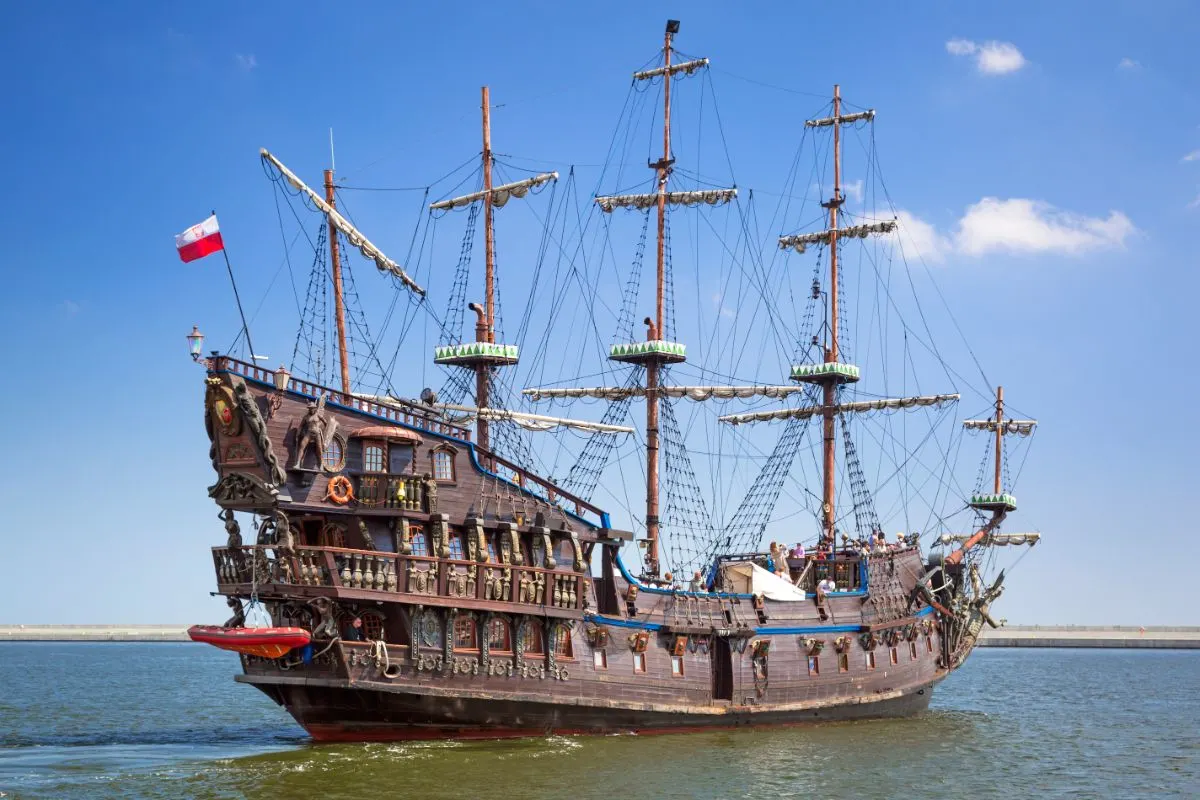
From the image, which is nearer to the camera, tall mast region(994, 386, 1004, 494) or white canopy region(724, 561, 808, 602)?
white canopy region(724, 561, 808, 602)

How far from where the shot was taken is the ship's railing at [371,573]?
1073 inches

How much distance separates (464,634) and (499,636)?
0.93m

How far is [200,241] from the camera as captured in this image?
90.2 ft

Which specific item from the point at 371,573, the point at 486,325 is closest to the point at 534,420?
the point at 486,325

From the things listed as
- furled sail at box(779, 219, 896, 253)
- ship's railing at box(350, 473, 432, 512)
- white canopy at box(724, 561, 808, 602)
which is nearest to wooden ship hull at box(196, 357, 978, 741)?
ship's railing at box(350, 473, 432, 512)

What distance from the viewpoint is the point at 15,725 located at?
1441 inches

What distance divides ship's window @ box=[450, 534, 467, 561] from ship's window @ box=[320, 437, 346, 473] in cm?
300

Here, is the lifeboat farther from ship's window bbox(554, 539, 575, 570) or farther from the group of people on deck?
the group of people on deck

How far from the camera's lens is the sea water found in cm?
2486

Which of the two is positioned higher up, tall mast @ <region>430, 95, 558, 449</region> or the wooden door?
tall mast @ <region>430, 95, 558, 449</region>

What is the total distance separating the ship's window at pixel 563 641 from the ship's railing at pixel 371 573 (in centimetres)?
121

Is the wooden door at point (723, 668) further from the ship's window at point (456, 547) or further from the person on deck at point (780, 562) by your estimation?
the ship's window at point (456, 547)

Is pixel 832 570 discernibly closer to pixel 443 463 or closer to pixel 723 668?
pixel 723 668

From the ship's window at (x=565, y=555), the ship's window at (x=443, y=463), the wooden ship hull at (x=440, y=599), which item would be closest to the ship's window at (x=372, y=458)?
the wooden ship hull at (x=440, y=599)
